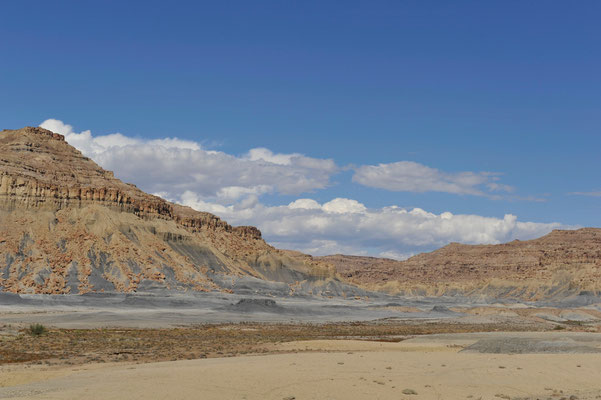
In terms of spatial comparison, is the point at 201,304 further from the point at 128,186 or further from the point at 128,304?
the point at 128,186

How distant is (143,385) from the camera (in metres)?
20.5

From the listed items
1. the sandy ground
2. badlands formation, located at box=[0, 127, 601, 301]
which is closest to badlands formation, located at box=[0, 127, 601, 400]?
the sandy ground

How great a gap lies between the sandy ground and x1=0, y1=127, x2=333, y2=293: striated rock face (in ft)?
277

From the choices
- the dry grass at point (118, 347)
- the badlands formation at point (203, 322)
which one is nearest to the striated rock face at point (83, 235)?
the badlands formation at point (203, 322)

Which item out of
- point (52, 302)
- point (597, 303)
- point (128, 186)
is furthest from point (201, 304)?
point (597, 303)

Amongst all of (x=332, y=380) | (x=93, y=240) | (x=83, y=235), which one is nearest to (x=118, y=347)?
(x=332, y=380)

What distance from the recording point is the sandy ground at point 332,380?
19688 millimetres

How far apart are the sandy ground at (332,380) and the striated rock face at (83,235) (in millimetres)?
84278

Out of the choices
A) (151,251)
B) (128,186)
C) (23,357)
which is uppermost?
(128,186)

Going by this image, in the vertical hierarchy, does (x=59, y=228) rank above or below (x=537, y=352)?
above

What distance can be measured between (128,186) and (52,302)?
3427 inches

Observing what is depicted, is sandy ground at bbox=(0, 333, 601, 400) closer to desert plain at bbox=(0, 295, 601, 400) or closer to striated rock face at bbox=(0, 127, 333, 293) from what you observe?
desert plain at bbox=(0, 295, 601, 400)

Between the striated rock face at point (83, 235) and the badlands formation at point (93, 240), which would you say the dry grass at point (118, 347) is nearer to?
the badlands formation at point (93, 240)

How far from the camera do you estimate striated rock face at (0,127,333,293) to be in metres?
109
